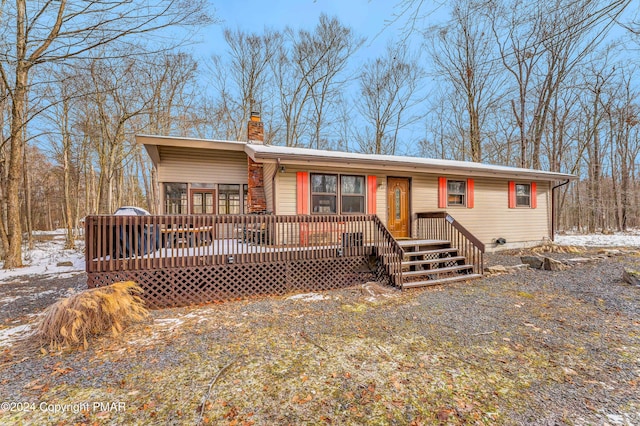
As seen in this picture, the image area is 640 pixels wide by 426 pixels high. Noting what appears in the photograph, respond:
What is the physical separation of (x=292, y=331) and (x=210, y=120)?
16661 millimetres

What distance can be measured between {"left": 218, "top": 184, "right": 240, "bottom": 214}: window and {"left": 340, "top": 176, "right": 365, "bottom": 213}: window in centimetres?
380

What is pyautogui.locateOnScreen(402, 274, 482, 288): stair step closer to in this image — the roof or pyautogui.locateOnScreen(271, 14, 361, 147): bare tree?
the roof

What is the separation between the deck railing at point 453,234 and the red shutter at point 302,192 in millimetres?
3512

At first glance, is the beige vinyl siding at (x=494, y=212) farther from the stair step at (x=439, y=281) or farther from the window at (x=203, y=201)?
the window at (x=203, y=201)

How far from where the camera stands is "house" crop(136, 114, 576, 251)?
7.32 m

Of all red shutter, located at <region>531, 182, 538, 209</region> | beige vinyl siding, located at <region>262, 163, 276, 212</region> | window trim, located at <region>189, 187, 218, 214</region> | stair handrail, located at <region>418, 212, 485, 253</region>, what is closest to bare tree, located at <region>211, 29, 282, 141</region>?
window trim, located at <region>189, 187, 218, 214</region>

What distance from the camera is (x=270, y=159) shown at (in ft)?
21.6

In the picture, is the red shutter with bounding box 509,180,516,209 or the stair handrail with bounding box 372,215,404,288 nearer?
the stair handrail with bounding box 372,215,404,288

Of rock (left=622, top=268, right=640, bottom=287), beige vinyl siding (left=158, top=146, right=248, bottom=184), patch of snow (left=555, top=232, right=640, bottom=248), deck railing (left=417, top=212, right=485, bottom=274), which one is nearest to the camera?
rock (left=622, top=268, right=640, bottom=287)

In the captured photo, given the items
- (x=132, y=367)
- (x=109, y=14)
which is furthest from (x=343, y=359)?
(x=109, y=14)

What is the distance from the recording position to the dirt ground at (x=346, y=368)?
2.11 meters

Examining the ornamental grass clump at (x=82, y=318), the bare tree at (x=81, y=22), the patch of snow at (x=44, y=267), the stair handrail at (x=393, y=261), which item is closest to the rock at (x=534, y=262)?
the stair handrail at (x=393, y=261)

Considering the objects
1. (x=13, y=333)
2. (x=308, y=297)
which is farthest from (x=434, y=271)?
(x=13, y=333)

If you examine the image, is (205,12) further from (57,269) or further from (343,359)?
(57,269)
